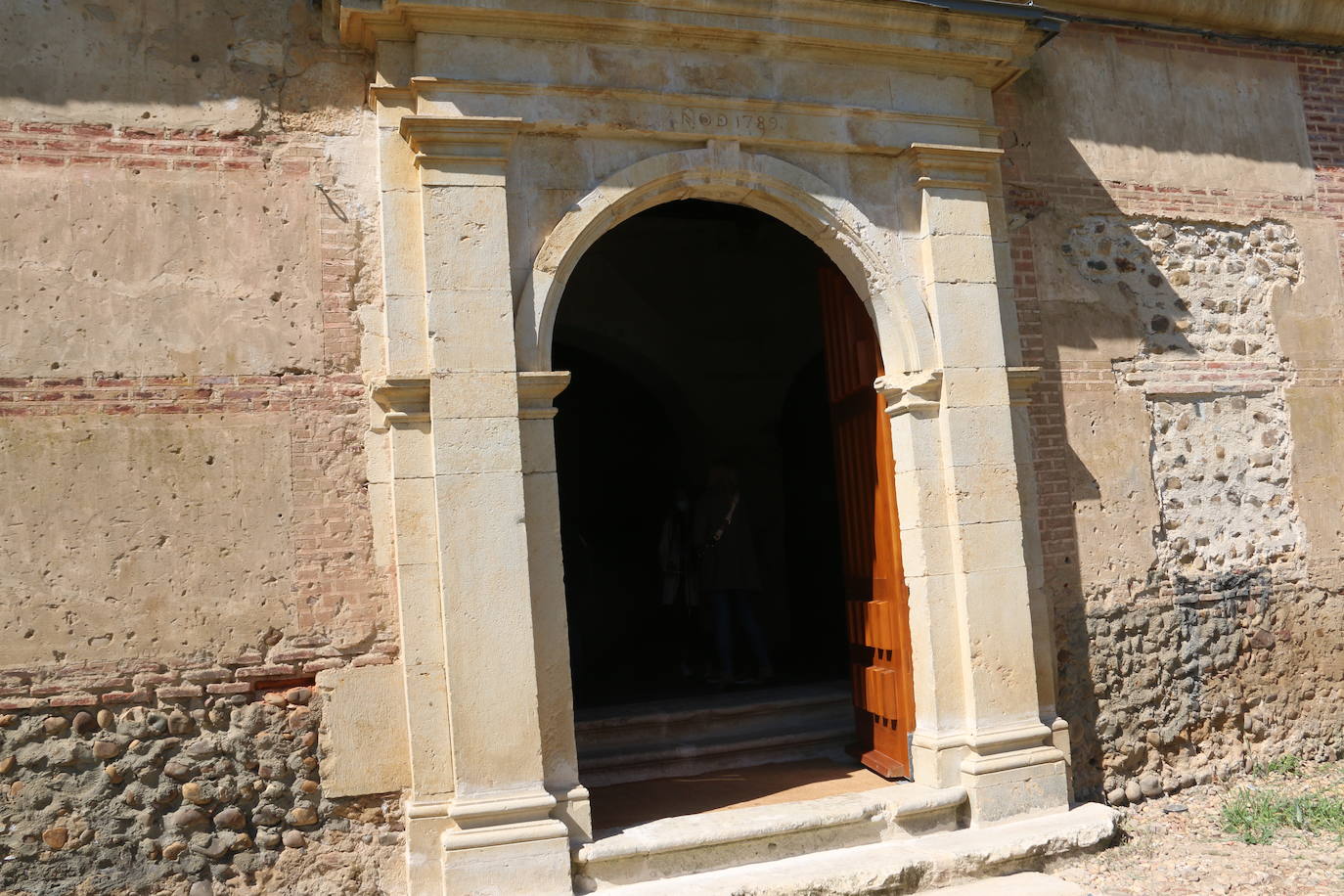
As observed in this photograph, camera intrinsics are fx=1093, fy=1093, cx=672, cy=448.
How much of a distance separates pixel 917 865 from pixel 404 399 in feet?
9.43

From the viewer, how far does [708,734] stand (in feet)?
20.0

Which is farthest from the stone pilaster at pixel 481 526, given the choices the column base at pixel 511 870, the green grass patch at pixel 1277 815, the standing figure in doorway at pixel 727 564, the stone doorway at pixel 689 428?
the stone doorway at pixel 689 428

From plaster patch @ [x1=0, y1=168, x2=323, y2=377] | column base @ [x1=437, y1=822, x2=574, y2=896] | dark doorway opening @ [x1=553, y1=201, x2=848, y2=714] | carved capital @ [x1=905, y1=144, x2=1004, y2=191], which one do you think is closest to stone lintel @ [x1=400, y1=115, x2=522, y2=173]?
plaster patch @ [x1=0, y1=168, x2=323, y2=377]

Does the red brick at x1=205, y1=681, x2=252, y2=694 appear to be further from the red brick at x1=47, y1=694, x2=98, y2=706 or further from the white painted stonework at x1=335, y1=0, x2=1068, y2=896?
the white painted stonework at x1=335, y1=0, x2=1068, y2=896

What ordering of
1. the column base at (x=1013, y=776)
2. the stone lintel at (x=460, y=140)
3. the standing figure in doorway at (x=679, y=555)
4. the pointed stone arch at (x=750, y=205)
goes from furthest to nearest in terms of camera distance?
the standing figure in doorway at (x=679, y=555) < the column base at (x=1013, y=776) < the pointed stone arch at (x=750, y=205) < the stone lintel at (x=460, y=140)

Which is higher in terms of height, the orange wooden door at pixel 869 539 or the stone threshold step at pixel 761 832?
the orange wooden door at pixel 869 539

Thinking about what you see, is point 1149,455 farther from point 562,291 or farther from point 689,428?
point 689,428

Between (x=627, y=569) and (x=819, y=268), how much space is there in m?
3.98

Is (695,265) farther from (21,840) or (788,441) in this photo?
(21,840)

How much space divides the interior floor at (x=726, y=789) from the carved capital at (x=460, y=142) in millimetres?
2867

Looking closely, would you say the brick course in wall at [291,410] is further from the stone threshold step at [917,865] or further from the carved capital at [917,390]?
the carved capital at [917,390]

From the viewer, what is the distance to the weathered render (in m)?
4.23

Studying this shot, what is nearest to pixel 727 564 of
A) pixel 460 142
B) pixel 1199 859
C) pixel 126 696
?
pixel 1199 859

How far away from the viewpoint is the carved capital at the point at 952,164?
5242 millimetres
